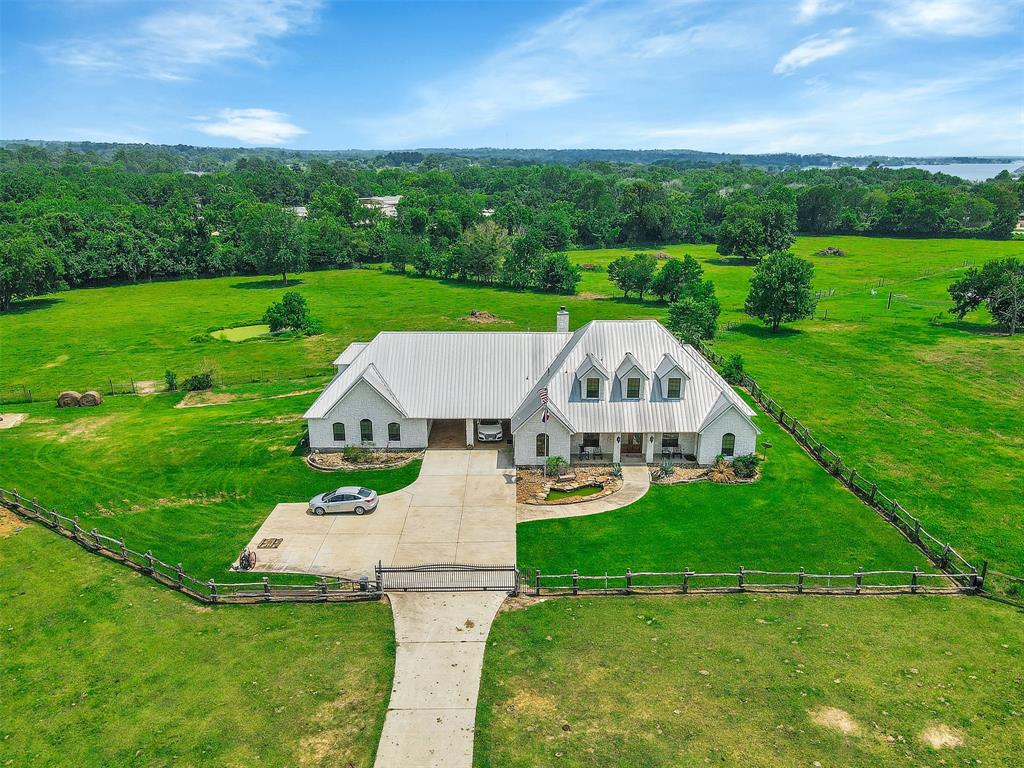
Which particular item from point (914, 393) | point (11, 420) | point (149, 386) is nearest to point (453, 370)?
point (149, 386)

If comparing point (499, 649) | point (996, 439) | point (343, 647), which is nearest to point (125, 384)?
point (343, 647)

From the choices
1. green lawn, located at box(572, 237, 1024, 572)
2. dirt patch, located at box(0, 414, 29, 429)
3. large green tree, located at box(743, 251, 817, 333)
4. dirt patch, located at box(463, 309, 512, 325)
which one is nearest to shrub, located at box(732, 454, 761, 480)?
green lawn, located at box(572, 237, 1024, 572)

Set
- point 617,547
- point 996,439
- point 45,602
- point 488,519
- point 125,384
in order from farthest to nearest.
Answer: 1. point 125,384
2. point 996,439
3. point 488,519
4. point 617,547
5. point 45,602

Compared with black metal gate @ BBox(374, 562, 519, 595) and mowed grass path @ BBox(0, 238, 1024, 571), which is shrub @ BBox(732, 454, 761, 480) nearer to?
mowed grass path @ BBox(0, 238, 1024, 571)

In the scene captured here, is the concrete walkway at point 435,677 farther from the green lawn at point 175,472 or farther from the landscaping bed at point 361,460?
the landscaping bed at point 361,460

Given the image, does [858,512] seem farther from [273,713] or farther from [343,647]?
[273,713]

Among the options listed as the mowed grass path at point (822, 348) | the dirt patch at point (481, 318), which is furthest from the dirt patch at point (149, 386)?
the dirt patch at point (481, 318)
